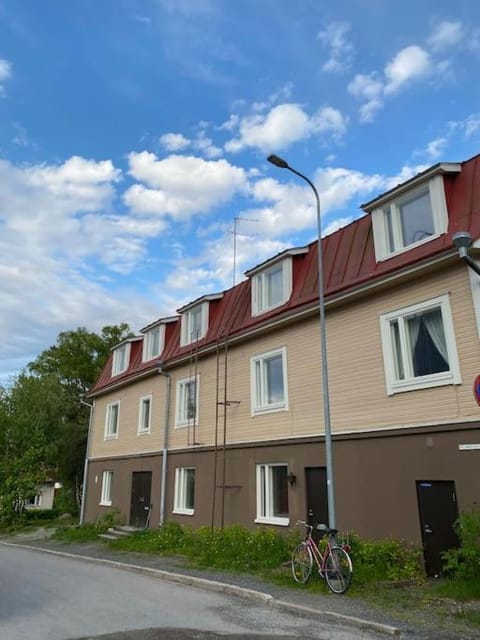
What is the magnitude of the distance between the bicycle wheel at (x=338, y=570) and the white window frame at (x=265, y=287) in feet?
23.9

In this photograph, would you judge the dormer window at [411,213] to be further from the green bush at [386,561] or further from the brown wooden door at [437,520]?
the green bush at [386,561]

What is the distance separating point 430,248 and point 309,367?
14.2 ft

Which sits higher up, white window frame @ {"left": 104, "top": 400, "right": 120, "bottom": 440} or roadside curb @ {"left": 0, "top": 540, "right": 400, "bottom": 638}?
white window frame @ {"left": 104, "top": 400, "right": 120, "bottom": 440}

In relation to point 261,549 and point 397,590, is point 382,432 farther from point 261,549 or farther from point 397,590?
point 261,549

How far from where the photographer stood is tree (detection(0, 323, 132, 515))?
25.6m

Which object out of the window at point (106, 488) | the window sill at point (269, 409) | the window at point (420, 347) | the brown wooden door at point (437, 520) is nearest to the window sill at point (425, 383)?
the window at point (420, 347)

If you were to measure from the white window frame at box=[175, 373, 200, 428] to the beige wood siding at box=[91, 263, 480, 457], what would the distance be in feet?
0.59

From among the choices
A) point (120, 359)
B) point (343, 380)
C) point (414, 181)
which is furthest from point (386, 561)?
point (120, 359)

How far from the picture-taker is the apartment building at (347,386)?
9.46 metres

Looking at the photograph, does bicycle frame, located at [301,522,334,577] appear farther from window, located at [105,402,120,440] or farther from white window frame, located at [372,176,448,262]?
window, located at [105,402,120,440]

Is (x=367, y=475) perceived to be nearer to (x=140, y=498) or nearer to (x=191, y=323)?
(x=191, y=323)

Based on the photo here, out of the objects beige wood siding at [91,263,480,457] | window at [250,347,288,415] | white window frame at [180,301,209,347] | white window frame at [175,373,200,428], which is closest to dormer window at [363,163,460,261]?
beige wood siding at [91,263,480,457]

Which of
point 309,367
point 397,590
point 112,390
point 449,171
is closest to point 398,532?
point 397,590

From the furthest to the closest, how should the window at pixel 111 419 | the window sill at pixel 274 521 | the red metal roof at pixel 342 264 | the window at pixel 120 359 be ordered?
the window at pixel 120 359, the window at pixel 111 419, the window sill at pixel 274 521, the red metal roof at pixel 342 264
